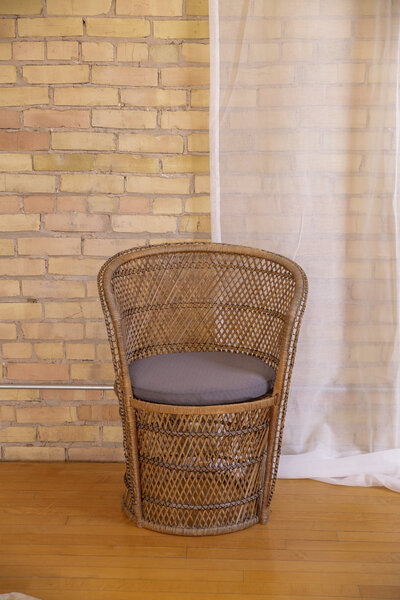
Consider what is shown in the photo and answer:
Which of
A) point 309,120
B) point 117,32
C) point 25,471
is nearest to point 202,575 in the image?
point 25,471

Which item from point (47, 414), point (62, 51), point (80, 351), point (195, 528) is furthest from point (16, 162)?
point (195, 528)

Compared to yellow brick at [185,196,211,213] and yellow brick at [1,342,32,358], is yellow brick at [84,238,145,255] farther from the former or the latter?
yellow brick at [1,342,32,358]

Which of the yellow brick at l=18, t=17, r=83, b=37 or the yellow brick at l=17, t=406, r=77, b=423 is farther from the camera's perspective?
the yellow brick at l=17, t=406, r=77, b=423

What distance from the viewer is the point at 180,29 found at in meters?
2.41

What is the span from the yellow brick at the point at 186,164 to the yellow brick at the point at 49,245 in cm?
44

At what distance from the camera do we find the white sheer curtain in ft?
7.52

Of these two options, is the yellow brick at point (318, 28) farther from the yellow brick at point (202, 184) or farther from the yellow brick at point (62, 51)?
the yellow brick at point (62, 51)

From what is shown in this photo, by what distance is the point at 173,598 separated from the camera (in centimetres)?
171

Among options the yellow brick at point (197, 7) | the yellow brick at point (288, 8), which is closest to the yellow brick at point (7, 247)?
the yellow brick at point (197, 7)

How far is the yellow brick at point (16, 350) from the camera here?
257cm

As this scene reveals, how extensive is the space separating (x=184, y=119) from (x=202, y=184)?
0.25 metres

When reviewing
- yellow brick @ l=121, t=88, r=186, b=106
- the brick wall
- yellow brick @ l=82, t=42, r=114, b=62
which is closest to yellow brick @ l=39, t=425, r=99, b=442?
the brick wall

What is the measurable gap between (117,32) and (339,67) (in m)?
0.81

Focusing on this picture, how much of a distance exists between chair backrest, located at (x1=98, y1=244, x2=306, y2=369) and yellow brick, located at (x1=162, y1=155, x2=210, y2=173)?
1.15ft
